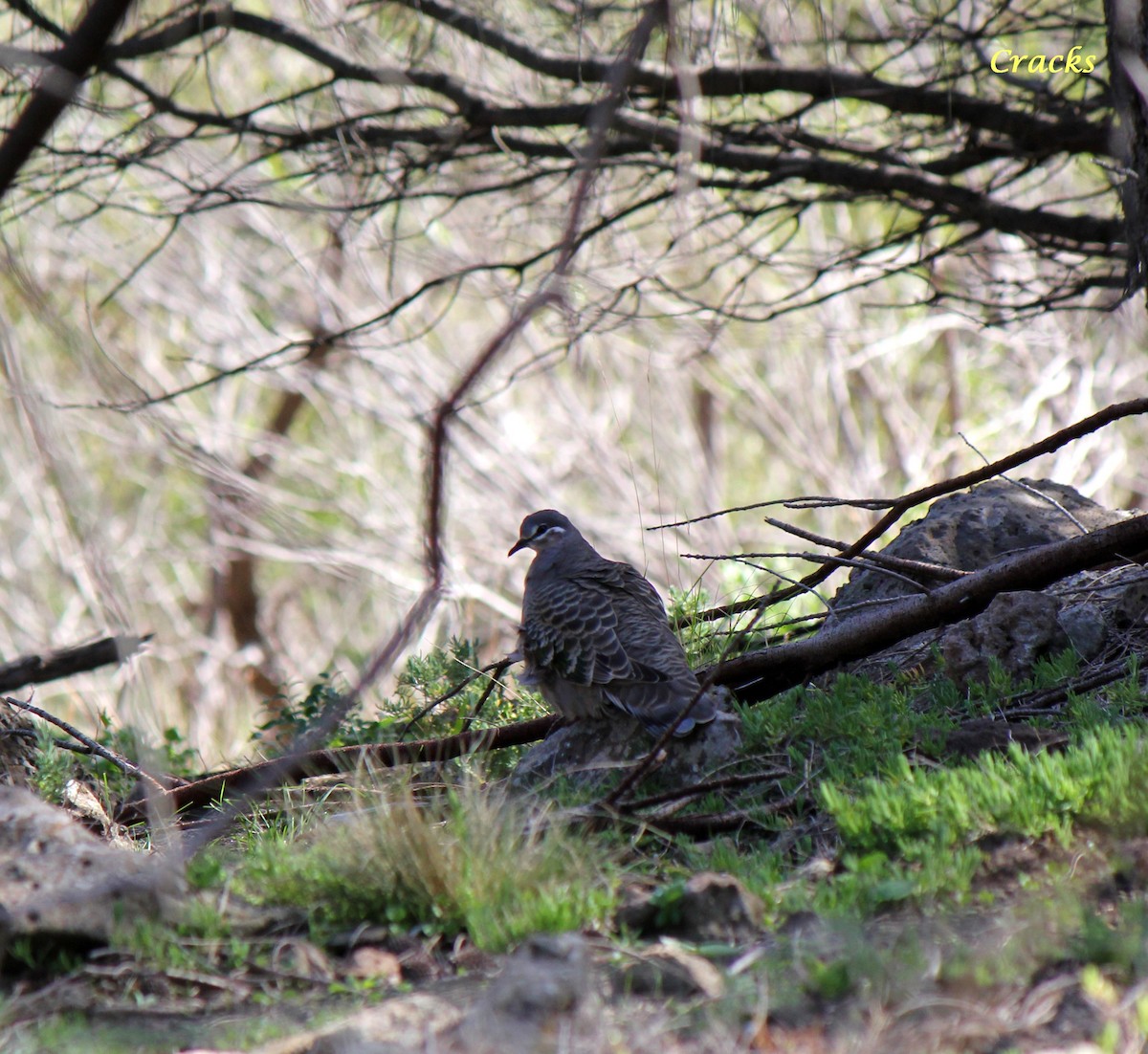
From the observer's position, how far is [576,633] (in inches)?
188

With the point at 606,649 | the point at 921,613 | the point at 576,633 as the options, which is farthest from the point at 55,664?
the point at 921,613

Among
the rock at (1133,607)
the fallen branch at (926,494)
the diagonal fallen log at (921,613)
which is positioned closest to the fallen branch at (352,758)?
the diagonal fallen log at (921,613)

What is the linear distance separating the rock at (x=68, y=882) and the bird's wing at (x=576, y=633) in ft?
5.64

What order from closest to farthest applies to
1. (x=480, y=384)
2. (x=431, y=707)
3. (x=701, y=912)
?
(x=701, y=912) < (x=431, y=707) < (x=480, y=384)

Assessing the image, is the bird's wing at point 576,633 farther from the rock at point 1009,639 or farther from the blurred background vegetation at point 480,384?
the blurred background vegetation at point 480,384

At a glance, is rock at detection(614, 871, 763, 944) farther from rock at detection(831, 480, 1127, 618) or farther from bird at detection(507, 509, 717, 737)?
rock at detection(831, 480, 1127, 618)

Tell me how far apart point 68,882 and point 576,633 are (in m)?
2.08

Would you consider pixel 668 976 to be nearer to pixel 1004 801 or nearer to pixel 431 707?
pixel 1004 801

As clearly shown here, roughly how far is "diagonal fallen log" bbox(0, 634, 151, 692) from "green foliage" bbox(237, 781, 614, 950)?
142 cm

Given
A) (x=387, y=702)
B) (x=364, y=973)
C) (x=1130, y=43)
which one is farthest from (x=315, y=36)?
(x=364, y=973)

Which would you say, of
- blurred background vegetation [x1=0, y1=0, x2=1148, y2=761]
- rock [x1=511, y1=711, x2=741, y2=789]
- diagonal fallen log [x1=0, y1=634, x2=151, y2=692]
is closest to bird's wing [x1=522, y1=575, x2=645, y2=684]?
rock [x1=511, y1=711, x2=741, y2=789]

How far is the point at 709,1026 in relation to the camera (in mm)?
2684

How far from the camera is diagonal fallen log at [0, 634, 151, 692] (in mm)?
4641

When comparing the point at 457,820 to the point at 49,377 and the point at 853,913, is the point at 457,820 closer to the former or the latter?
the point at 853,913
